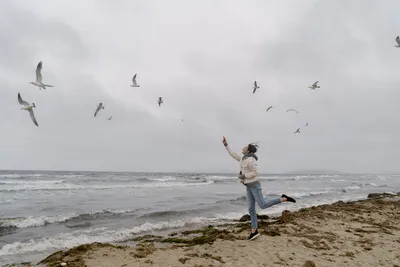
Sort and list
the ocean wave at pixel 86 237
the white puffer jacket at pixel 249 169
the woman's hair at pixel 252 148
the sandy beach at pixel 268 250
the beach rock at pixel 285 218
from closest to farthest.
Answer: the sandy beach at pixel 268 250 → the white puffer jacket at pixel 249 169 → the woman's hair at pixel 252 148 → the ocean wave at pixel 86 237 → the beach rock at pixel 285 218

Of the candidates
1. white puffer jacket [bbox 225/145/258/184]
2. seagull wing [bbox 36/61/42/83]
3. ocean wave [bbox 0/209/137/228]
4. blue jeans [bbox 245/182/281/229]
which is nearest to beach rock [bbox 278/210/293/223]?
blue jeans [bbox 245/182/281/229]

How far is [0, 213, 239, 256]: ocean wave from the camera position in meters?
8.41

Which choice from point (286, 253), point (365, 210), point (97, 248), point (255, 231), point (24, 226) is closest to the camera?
point (286, 253)

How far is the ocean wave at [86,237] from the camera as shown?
841 cm

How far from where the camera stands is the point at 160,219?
1278cm

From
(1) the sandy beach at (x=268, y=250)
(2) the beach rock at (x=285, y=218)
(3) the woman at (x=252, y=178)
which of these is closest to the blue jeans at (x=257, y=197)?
(3) the woman at (x=252, y=178)

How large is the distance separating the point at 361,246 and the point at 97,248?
18.3 ft

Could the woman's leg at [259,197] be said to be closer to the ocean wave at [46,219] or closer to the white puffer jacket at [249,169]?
the white puffer jacket at [249,169]

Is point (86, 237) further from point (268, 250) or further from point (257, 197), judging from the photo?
point (268, 250)

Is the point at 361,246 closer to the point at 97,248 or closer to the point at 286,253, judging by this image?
the point at 286,253

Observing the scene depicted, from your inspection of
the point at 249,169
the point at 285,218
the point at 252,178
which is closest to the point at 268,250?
the point at 252,178

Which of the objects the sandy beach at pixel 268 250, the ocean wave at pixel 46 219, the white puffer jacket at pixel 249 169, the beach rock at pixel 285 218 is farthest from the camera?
the ocean wave at pixel 46 219

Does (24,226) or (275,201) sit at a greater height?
(275,201)

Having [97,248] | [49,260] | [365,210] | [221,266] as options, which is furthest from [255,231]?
[365,210]
